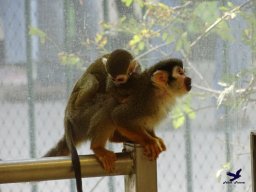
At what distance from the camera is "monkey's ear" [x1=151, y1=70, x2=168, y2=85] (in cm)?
130

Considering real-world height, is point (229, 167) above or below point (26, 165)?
below

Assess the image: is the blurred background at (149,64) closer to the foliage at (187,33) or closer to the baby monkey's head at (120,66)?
the foliage at (187,33)

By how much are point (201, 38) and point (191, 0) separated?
0.14 meters

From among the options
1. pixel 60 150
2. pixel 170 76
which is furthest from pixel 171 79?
pixel 60 150

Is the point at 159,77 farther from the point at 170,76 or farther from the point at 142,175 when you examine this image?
the point at 142,175

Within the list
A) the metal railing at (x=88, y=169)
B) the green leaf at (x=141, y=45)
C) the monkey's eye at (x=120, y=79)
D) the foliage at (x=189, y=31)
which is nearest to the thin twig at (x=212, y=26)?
the foliage at (x=189, y=31)

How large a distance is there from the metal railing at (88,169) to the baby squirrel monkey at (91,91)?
0.35m

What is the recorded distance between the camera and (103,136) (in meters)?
1.27

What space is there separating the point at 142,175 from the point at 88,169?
10 centimetres

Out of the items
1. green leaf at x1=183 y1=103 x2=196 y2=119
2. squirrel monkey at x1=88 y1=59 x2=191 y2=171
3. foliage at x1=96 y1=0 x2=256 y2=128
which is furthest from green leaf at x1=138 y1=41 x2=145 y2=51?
squirrel monkey at x1=88 y1=59 x2=191 y2=171

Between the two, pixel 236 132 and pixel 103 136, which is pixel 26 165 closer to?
pixel 103 136

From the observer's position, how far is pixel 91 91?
136cm

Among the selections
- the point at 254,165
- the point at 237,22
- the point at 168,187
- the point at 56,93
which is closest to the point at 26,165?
the point at 254,165

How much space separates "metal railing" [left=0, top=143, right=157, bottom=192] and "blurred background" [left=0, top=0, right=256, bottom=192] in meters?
0.72
